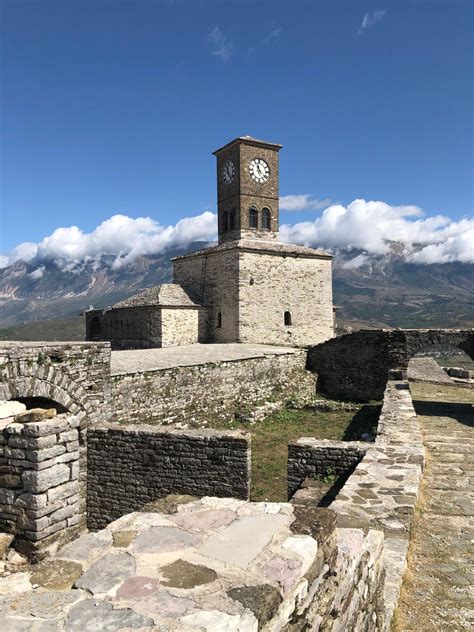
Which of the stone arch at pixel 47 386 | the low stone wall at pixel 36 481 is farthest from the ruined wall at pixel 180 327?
the low stone wall at pixel 36 481

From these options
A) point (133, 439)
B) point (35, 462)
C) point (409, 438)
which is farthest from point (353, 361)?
point (35, 462)

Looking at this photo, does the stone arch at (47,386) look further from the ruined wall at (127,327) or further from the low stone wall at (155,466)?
the ruined wall at (127,327)

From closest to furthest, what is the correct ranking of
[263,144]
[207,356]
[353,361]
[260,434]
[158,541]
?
1. [158,541]
2. [260,434]
3. [207,356]
4. [353,361]
5. [263,144]

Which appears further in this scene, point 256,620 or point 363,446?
point 363,446

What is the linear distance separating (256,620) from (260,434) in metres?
14.1

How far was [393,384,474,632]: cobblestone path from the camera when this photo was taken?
13.4 feet

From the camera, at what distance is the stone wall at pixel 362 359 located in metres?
21.0

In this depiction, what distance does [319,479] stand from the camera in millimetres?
8375

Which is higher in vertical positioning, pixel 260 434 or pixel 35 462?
pixel 35 462

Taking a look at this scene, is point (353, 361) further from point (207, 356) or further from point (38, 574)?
point (38, 574)

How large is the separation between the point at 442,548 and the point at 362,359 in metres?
18.1

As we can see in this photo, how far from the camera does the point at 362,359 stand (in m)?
22.9

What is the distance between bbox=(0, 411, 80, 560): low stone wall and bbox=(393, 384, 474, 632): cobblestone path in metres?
3.66

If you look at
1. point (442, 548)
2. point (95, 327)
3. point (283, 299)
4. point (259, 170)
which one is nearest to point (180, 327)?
point (95, 327)
